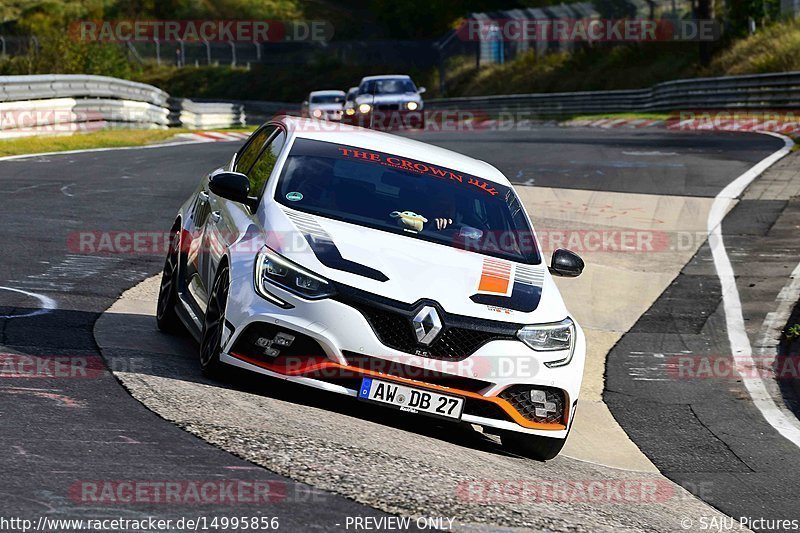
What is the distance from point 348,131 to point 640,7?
153 feet

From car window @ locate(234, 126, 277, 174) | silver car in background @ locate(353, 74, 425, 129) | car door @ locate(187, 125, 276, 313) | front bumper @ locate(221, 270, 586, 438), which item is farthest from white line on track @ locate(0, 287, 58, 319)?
silver car in background @ locate(353, 74, 425, 129)

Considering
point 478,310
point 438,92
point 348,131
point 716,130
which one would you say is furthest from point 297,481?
point 438,92

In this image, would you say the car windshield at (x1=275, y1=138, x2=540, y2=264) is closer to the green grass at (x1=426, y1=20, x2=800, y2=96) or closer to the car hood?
the car hood

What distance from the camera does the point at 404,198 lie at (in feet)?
26.1

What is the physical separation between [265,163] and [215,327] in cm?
150

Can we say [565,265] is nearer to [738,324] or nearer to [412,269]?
[412,269]

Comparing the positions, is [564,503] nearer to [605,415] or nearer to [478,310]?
[478,310]

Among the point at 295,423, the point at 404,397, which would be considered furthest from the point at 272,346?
the point at 404,397

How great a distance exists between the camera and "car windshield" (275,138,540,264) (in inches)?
303

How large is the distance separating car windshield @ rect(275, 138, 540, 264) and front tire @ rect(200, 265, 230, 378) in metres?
0.70

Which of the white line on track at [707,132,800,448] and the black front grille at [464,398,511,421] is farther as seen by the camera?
the white line on track at [707,132,800,448]

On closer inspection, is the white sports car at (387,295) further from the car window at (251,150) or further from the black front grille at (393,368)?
the car window at (251,150)

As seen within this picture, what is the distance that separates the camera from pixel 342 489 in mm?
5336

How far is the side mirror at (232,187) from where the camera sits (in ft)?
25.0
